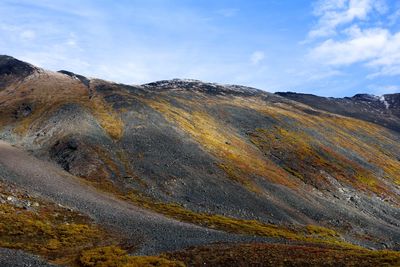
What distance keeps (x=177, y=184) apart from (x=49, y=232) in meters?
38.4

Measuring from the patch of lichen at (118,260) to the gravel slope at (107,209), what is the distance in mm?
3227

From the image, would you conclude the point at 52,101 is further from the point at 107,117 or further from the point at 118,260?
the point at 118,260

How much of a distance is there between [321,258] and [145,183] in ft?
166

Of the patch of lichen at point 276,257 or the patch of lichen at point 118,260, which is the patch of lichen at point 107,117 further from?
the patch of lichen at point 276,257

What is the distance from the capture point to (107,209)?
236 feet

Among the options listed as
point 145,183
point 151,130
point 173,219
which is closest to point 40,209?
point 173,219

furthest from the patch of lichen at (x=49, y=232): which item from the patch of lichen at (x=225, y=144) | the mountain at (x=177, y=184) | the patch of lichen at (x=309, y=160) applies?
the patch of lichen at (x=309, y=160)

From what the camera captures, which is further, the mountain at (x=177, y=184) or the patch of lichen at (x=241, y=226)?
the patch of lichen at (x=241, y=226)

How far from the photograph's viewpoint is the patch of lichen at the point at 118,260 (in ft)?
155

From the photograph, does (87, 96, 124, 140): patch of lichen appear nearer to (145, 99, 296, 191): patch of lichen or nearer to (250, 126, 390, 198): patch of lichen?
(145, 99, 296, 191): patch of lichen

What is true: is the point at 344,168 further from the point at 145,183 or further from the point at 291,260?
the point at 291,260

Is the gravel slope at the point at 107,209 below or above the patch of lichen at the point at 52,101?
below

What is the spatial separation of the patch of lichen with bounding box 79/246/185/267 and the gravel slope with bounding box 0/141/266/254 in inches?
127

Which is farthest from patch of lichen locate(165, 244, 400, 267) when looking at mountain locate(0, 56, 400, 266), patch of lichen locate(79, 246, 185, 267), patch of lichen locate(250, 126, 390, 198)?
patch of lichen locate(250, 126, 390, 198)
